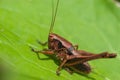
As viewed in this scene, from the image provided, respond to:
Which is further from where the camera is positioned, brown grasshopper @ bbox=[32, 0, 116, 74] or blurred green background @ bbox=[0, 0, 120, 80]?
brown grasshopper @ bbox=[32, 0, 116, 74]

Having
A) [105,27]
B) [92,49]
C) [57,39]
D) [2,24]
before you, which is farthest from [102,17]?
[2,24]

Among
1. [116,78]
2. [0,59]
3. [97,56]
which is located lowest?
[116,78]

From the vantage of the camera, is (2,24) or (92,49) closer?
(2,24)

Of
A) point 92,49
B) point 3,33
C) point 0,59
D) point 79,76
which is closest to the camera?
point 0,59

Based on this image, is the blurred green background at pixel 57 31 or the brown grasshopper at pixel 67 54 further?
the brown grasshopper at pixel 67 54

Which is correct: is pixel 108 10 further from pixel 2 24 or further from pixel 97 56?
pixel 2 24

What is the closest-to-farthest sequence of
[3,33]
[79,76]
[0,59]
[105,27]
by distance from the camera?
[0,59]
[3,33]
[79,76]
[105,27]

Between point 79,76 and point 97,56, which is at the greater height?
point 97,56

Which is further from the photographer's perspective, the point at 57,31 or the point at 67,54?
the point at 57,31
